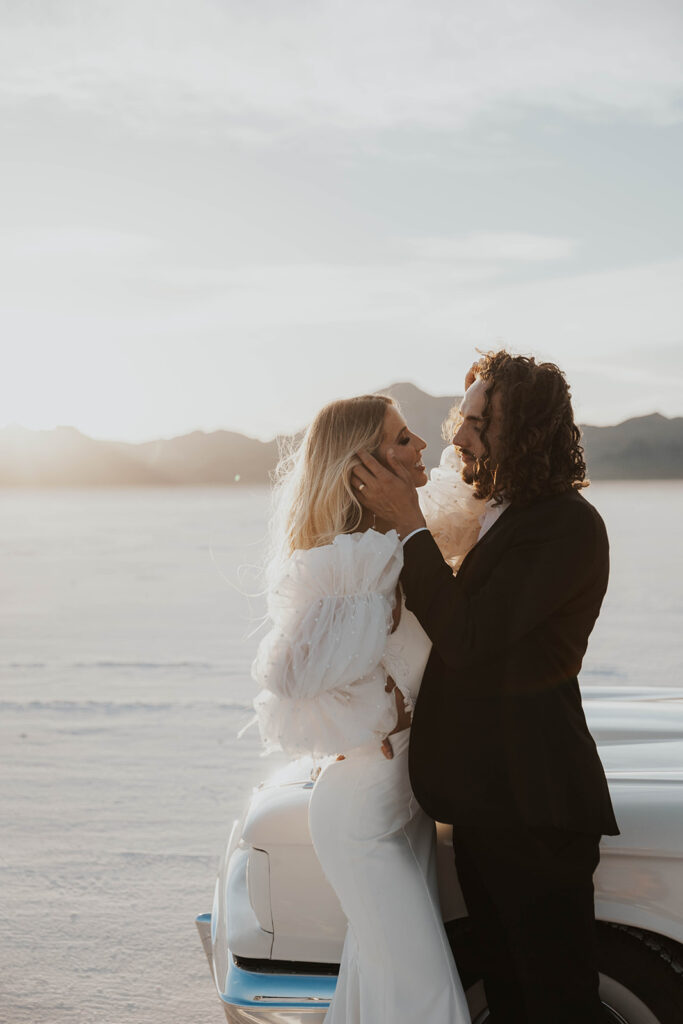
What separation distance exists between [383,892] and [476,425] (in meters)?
1.17

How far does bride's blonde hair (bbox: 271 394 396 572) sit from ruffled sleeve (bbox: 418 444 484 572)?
1.22ft

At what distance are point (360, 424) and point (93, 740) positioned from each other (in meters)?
5.32

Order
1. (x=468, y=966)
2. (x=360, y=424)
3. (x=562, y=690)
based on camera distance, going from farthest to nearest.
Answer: (x=360, y=424), (x=468, y=966), (x=562, y=690)

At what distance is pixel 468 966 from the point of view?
8.22 ft

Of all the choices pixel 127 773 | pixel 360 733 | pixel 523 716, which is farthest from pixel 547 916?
pixel 127 773

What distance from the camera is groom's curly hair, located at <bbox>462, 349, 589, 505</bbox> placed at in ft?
7.96

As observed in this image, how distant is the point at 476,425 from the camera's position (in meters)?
2.55

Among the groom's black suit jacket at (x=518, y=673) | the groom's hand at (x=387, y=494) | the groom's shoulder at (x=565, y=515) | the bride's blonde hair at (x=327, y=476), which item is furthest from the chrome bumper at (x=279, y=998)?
the groom's shoulder at (x=565, y=515)

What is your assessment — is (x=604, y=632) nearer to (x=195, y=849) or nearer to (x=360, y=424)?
(x=195, y=849)

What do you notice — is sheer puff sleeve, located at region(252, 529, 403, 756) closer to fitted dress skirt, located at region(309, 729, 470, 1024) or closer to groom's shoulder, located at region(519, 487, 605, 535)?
fitted dress skirt, located at region(309, 729, 470, 1024)

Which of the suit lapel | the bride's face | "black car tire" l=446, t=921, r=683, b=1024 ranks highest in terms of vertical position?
the bride's face

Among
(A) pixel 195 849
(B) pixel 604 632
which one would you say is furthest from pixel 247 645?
(A) pixel 195 849

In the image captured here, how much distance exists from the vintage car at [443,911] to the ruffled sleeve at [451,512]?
0.75m

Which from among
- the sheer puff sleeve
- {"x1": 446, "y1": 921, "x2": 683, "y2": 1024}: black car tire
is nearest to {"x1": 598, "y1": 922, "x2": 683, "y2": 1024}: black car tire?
{"x1": 446, "y1": 921, "x2": 683, "y2": 1024}: black car tire
